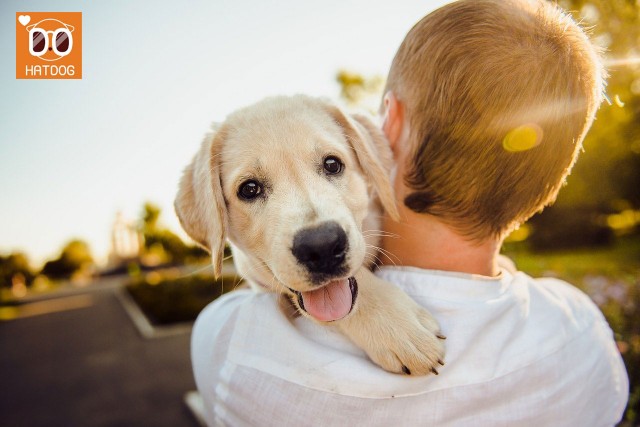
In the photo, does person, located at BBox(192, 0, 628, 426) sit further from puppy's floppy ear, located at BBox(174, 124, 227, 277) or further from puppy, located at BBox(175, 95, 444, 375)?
puppy's floppy ear, located at BBox(174, 124, 227, 277)

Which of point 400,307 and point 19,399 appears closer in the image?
point 400,307

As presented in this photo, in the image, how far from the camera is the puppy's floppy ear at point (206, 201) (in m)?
2.74

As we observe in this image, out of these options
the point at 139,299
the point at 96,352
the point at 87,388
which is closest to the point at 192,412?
the point at 87,388

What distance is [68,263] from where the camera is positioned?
61.0 meters

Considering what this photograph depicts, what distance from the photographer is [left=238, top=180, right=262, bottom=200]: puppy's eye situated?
2.75m

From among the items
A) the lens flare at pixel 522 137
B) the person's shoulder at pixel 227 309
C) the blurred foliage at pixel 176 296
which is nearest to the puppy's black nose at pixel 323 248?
the person's shoulder at pixel 227 309

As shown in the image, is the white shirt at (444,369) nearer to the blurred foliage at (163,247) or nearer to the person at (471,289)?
the person at (471,289)

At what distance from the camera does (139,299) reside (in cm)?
2012

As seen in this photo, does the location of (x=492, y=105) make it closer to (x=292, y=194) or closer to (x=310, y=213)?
(x=310, y=213)

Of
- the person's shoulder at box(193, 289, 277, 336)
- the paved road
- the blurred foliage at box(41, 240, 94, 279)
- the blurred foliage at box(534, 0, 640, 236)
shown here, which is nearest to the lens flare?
the person's shoulder at box(193, 289, 277, 336)

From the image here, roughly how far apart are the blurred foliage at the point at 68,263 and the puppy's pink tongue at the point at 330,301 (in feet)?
204

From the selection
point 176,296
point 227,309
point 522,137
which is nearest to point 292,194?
point 227,309

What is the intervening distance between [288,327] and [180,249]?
151 ft

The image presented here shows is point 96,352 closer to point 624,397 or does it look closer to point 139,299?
point 139,299
